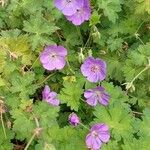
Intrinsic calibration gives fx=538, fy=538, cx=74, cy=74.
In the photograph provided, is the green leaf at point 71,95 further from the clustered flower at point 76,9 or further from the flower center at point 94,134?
the clustered flower at point 76,9

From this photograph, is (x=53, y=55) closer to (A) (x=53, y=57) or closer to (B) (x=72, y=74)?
(A) (x=53, y=57)

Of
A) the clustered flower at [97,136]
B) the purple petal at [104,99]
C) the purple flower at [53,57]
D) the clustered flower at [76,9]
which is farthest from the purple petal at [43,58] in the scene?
the clustered flower at [97,136]

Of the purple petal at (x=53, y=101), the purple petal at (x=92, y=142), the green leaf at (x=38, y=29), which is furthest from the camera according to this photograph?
the green leaf at (x=38, y=29)

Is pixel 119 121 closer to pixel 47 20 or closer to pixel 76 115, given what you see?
pixel 76 115

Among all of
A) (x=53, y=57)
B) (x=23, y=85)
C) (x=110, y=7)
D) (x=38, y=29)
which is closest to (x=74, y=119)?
(x=23, y=85)

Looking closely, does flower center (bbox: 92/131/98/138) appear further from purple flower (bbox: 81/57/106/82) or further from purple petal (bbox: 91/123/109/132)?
purple flower (bbox: 81/57/106/82)

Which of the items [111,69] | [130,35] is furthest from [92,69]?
[130,35]

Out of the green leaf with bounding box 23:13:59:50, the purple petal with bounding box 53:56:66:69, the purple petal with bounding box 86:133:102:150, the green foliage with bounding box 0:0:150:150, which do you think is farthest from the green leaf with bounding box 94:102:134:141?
the green leaf with bounding box 23:13:59:50

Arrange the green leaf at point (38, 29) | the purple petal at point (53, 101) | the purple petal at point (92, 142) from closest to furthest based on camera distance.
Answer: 1. the purple petal at point (92, 142)
2. the purple petal at point (53, 101)
3. the green leaf at point (38, 29)
